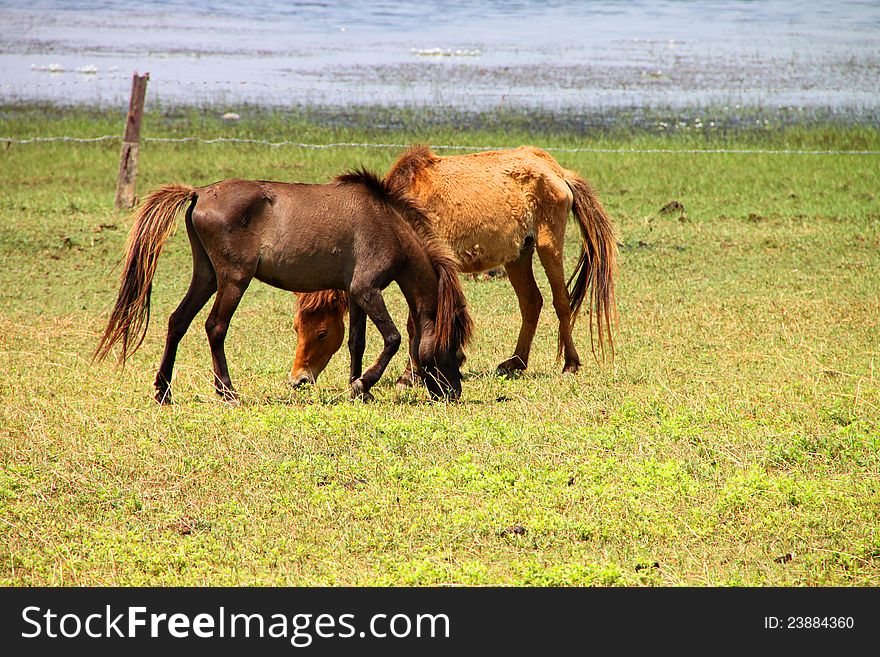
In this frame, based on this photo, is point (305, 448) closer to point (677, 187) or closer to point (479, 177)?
point (479, 177)

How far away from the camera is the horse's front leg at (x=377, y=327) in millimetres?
6562

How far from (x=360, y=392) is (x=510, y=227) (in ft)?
6.09

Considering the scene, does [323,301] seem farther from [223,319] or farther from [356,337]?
[223,319]

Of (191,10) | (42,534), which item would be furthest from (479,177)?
(191,10)

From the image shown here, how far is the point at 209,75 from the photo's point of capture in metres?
27.1

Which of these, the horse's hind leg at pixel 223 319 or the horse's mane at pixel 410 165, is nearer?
the horse's hind leg at pixel 223 319

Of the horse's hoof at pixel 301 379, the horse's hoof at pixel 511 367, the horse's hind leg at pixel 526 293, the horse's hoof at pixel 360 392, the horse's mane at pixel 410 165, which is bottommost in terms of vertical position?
the horse's hoof at pixel 511 367

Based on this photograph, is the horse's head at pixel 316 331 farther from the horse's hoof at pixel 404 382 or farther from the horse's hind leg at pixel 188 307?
the horse's hind leg at pixel 188 307

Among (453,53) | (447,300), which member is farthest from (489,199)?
(453,53)

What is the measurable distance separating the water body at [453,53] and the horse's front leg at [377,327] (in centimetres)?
1181

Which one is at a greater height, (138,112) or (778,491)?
(138,112)

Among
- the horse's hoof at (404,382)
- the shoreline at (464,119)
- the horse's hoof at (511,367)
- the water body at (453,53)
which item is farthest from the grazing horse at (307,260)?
the shoreline at (464,119)

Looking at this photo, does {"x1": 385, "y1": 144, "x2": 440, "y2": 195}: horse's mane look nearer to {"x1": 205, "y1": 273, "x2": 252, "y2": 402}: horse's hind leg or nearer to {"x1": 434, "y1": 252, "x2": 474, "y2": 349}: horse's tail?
{"x1": 434, "y1": 252, "x2": 474, "y2": 349}: horse's tail

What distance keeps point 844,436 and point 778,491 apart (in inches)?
35.8
